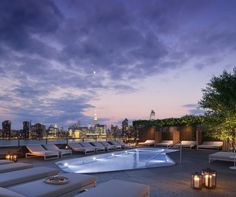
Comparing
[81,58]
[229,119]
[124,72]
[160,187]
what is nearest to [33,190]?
[160,187]

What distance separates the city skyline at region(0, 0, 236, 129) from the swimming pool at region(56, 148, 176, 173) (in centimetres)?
365

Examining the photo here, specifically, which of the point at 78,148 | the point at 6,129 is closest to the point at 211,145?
the point at 78,148

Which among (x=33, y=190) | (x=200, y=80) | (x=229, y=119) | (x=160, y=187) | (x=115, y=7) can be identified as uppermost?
(x=115, y=7)

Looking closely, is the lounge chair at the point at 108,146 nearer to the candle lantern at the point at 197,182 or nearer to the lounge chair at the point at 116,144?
the lounge chair at the point at 116,144

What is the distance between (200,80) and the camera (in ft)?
78.5

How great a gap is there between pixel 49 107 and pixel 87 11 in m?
20.8

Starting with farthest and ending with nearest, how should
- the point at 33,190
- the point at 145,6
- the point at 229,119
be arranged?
the point at 145,6
the point at 229,119
the point at 33,190

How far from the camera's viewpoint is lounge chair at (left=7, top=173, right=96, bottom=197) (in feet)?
17.1

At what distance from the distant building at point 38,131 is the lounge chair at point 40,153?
15.1ft

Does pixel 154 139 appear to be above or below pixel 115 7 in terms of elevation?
below

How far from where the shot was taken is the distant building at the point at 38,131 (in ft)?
65.7

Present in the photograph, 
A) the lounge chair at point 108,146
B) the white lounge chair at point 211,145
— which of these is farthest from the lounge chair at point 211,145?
the lounge chair at point 108,146

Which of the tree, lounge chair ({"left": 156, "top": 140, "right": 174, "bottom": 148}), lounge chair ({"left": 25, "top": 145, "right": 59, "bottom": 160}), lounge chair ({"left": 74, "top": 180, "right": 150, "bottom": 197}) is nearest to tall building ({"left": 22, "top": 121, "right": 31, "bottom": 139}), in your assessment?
lounge chair ({"left": 25, "top": 145, "right": 59, "bottom": 160})

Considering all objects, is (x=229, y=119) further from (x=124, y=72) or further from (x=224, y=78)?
(x=124, y=72)
